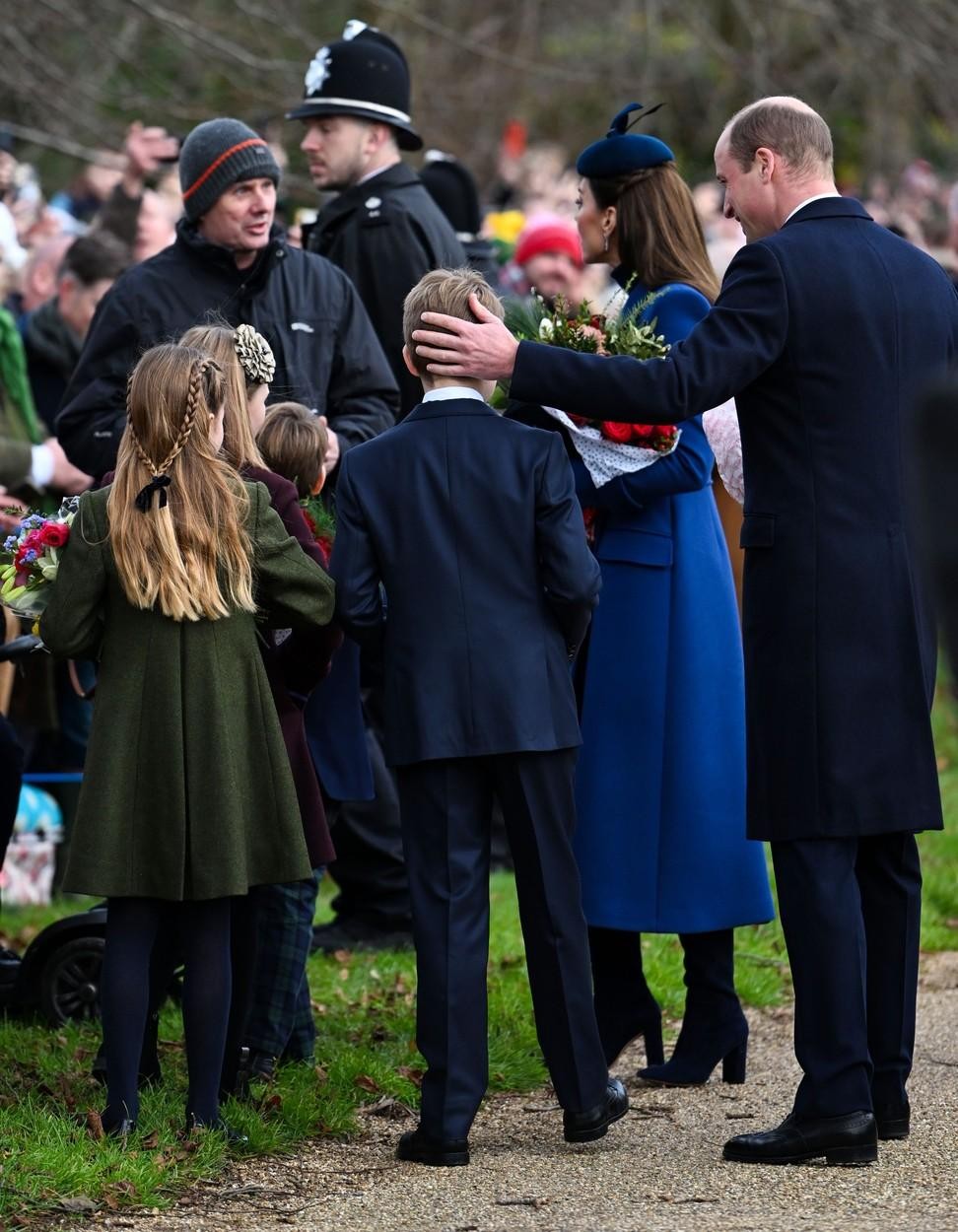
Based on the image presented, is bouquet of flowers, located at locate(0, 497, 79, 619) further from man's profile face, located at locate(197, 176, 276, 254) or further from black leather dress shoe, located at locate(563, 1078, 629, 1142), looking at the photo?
black leather dress shoe, located at locate(563, 1078, 629, 1142)

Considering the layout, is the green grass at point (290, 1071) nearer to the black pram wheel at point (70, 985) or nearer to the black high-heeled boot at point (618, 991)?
the black pram wheel at point (70, 985)

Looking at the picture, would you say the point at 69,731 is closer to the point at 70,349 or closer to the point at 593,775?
the point at 70,349

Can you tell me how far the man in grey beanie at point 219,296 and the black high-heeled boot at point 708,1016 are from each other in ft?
5.69

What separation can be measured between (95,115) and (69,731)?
500cm

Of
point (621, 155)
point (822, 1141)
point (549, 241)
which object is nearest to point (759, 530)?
point (621, 155)

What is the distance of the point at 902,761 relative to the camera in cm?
447

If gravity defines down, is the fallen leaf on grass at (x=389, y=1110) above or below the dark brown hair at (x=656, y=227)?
below

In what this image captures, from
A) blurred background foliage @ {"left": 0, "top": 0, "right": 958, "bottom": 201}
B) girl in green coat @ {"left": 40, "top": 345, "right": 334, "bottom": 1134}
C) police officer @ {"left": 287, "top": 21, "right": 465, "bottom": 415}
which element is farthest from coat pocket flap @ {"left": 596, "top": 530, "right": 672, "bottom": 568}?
blurred background foliage @ {"left": 0, "top": 0, "right": 958, "bottom": 201}

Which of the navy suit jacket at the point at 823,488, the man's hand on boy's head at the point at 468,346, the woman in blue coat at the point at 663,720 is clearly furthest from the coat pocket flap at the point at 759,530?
the man's hand on boy's head at the point at 468,346

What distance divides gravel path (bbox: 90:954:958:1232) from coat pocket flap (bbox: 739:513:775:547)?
1.36m

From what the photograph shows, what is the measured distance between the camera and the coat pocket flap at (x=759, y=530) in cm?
448

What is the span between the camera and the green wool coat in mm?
4445

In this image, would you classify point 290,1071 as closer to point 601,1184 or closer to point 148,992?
point 148,992

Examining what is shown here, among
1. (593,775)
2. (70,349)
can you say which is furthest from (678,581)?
(70,349)
